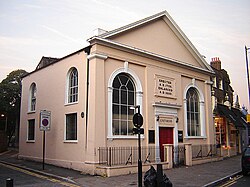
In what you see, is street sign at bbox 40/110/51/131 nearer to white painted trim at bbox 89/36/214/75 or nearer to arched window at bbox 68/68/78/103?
arched window at bbox 68/68/78/103

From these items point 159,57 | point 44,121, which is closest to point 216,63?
point 159,57

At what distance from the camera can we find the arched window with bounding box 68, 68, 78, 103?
1582 centimetres

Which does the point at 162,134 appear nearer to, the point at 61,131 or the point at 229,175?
the point at 229,175

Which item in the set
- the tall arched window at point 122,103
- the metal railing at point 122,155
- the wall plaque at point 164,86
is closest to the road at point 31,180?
the metal railing at point 122,155

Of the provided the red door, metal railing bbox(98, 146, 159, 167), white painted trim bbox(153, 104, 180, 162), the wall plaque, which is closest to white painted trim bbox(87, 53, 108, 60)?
the wall plaque

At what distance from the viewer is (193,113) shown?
20.4 m

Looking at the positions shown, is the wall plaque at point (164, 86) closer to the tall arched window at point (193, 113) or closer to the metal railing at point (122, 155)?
the tall arched window at point (193, 113)

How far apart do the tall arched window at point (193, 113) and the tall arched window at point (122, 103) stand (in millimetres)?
5572

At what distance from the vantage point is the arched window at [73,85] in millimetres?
15817

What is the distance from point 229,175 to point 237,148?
15.6 m

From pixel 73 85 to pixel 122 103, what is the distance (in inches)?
118

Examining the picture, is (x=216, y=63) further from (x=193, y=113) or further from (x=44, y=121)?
(x=44, y=121)

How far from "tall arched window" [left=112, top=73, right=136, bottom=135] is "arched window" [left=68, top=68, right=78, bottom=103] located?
2.22 metres

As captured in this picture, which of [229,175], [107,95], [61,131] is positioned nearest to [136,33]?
[107,95]
